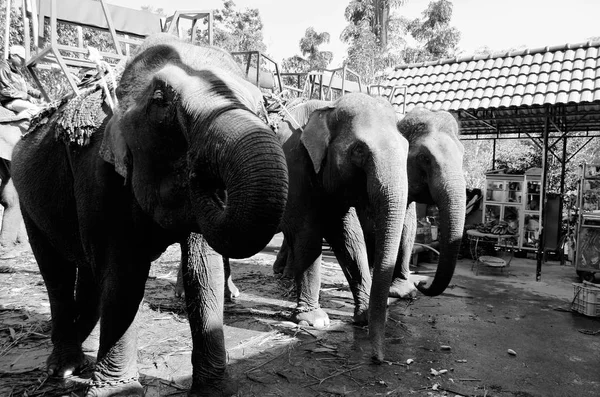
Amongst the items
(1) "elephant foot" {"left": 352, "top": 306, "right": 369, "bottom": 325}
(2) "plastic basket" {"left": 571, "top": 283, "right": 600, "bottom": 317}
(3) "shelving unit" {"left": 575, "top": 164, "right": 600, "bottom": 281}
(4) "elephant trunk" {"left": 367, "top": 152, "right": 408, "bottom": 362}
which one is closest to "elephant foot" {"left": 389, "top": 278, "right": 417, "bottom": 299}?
(1) "elephant foot" {"left": 352, "top": 306, "right": 369, "bottom": 325}

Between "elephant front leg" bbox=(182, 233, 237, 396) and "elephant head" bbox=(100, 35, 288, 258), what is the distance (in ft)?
2.04

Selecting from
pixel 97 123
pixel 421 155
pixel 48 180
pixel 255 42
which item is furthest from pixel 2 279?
pixel 255 42

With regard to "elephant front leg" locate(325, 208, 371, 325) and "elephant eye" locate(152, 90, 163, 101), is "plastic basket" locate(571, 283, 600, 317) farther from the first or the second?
"elephant eye" locate(152, 90, 163, 101)

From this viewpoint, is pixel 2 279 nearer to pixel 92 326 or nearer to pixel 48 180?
pixel 92 326

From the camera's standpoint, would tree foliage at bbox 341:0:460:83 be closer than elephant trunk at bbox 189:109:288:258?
No

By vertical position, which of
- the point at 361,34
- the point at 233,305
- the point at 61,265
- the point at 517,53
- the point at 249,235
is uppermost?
the point at 361,34

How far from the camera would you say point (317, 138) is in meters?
4.93

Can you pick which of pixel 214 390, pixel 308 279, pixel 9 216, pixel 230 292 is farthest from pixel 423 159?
pixel 9 216

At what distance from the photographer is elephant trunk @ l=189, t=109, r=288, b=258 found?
5.46 feet

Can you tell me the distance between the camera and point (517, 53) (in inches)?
385

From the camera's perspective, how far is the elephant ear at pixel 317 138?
4875 mm

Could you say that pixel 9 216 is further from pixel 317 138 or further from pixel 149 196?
pixel 149 196

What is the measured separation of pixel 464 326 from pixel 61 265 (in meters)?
4.02

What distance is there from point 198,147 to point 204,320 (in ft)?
4.30
